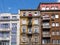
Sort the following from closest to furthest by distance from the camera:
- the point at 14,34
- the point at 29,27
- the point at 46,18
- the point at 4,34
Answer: the point at 14,34, the point at 4,34, the point at 29,27, the point at 46,18

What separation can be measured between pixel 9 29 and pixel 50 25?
622 inches

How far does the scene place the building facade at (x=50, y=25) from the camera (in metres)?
84.9

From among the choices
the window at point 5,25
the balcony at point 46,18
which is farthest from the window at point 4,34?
the balcony at point 46,18

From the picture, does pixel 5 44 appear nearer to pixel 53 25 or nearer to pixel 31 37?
pixel 31 37

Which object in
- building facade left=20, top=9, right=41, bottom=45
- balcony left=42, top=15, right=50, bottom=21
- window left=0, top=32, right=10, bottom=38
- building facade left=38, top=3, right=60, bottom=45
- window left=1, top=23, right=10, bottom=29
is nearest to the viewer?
building facade left=38, top=3, right=60, bottom=45

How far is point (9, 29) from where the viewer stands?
86.1 meters

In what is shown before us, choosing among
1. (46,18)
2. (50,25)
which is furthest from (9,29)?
(50,25)

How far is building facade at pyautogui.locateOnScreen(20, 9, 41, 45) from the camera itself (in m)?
85.2

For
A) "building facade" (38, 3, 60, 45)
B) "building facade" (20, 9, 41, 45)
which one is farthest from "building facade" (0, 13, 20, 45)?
"building facade" (38, 3, 60, 45)

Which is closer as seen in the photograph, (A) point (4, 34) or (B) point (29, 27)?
(A) point (4, 34)

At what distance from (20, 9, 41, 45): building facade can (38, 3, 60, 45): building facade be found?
1.99 meters

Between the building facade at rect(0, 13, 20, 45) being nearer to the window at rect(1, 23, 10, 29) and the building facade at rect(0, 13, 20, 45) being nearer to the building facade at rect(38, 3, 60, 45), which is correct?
the window at rect(1, 23, 10, 29)

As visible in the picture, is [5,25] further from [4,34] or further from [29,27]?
[29,27]

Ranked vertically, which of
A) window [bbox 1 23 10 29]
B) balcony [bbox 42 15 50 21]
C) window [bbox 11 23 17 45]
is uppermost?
balcony [bbox 42 15 50 21]
